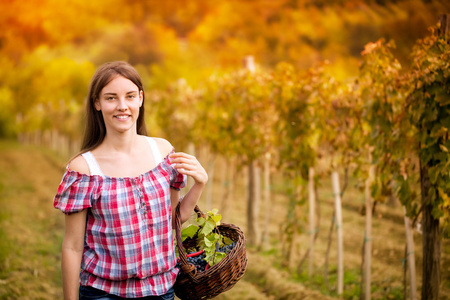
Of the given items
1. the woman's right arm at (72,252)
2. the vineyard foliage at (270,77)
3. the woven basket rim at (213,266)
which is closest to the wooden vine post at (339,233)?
the vineyard foliage at (270,77)

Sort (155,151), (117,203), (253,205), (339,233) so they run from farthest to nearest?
1. (253,205)
2. (339,233)
3. (155,151)
4. (117,203)

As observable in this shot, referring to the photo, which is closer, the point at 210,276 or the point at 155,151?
the point at 210,276

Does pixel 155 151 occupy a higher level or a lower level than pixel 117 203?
higher

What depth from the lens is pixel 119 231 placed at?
73.8 inches

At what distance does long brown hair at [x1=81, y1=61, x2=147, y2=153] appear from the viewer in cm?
196

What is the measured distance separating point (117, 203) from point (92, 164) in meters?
0.21

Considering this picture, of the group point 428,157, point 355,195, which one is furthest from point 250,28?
point 428,157

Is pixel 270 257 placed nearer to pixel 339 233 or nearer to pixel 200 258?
pixel 339 233

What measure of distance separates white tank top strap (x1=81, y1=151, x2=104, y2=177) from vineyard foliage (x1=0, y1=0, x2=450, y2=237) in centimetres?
236

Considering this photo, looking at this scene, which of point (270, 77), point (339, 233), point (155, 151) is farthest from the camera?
point (270, 77)

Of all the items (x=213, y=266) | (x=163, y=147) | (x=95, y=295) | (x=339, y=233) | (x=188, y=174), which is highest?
(x=163, y=147)

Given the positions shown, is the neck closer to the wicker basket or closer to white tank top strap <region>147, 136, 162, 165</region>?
white tank top strap <region>147, 136, 162, 165</region>

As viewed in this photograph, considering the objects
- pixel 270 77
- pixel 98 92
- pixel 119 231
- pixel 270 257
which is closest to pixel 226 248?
pixel 119 231

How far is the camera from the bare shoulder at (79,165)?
192cm
